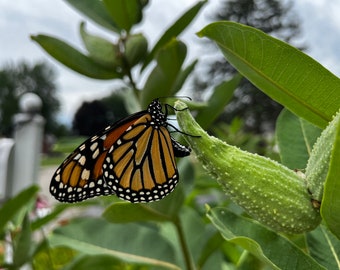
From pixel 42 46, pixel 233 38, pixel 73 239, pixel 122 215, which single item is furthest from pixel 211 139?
pixel 73 239

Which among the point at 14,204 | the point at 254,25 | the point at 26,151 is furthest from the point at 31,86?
the point at 14,204

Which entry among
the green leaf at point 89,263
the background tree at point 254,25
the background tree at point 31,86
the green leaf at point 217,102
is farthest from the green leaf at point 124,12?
the background tree at point 31,86

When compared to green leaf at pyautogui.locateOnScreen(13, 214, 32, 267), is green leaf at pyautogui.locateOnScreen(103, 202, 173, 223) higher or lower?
higher

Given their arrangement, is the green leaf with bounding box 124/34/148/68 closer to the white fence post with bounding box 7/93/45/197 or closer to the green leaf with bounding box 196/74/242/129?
the green leaf with bounding box 196/74/242/129

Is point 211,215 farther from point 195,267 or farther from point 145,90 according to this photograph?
point 195,267

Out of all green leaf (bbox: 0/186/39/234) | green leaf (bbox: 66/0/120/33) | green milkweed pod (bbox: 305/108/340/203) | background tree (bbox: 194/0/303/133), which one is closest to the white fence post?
green leaf (bbox: 0/186/39/234)

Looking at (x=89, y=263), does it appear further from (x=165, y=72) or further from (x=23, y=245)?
(x=165, y=72)
